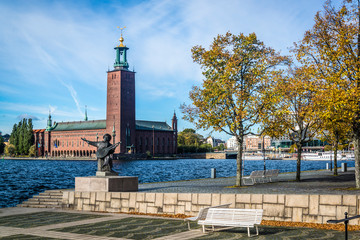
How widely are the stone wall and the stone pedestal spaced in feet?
2.37

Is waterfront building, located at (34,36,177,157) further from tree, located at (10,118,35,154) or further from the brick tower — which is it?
tree, located at (10,118,35,154)

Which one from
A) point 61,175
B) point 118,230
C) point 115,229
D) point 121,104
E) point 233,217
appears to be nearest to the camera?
point 233,217

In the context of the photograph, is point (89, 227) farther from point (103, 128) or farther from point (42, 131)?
point (42, 131)

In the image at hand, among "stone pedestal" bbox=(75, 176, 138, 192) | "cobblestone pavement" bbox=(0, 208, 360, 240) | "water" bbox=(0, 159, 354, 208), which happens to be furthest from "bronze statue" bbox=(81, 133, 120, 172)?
"water" bbox=(0, 159, 354, 208)

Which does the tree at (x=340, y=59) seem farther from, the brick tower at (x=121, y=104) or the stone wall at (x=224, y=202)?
the brick tower at (x=121, y=104)

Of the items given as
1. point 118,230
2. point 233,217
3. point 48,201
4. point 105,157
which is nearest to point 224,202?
point 233,217

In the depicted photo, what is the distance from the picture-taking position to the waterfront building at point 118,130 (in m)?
149

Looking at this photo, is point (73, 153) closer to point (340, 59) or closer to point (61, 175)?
point (61, 175)

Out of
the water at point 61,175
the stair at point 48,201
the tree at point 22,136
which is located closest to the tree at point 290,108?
the stair at point 48,201

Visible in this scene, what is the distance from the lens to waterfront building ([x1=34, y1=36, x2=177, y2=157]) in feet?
489

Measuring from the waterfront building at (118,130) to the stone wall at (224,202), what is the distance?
383ft

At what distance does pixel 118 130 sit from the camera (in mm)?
149125

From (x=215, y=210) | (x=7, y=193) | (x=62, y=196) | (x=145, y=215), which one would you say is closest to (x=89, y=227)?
(x=145, y=215)

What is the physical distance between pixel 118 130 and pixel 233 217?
456 feet
